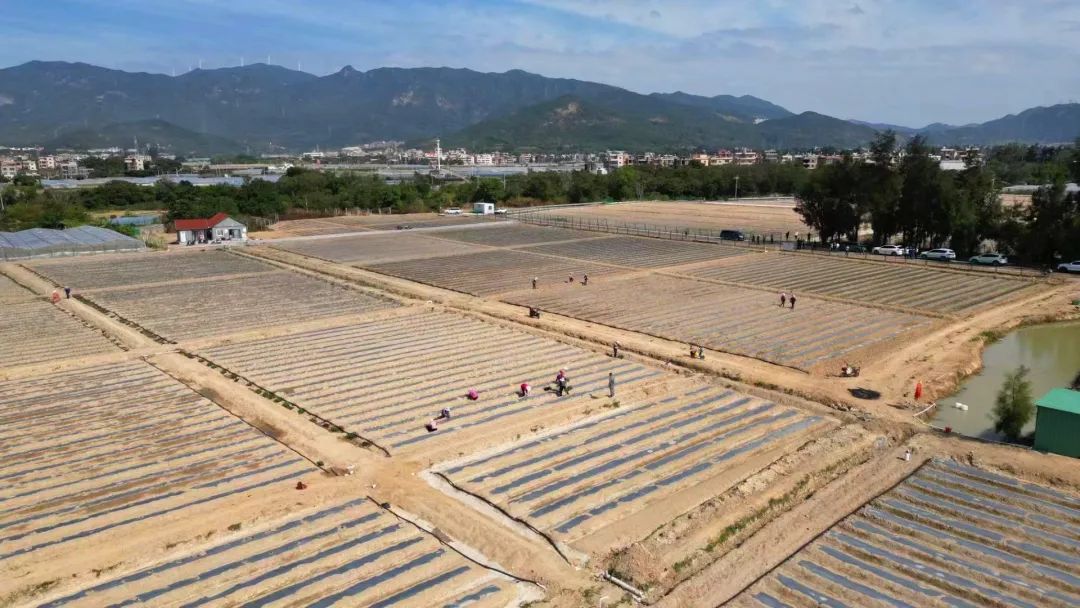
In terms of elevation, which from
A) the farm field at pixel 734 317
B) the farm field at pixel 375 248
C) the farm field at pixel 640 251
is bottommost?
the farm field at pixel 734 317

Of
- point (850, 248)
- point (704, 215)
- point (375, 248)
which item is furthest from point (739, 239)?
point (375, 248)

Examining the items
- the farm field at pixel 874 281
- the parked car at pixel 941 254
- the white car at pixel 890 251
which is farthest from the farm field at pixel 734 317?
the parked car at pixel 941 254

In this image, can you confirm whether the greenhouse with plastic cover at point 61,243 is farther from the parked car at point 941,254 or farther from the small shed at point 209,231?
the parked car at point 941,254

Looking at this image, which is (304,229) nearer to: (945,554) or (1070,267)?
(1070,267)

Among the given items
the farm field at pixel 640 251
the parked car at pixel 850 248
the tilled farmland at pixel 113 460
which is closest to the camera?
the tilled farmland at pixel 113 460

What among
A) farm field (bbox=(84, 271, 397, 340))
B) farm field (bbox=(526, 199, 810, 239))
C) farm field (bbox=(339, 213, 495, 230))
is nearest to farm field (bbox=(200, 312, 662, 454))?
farm field (bbox=(84, 271, 397, 340))

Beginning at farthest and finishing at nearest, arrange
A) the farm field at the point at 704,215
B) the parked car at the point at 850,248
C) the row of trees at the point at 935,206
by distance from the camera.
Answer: the farm field at the point at 704,215 → the parked car at the point at 850,248 → the row of trees at the point at 935,206

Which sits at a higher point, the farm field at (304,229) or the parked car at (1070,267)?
the parked car at (1070,267)

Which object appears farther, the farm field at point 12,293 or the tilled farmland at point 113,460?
the farm field at point 12,293
